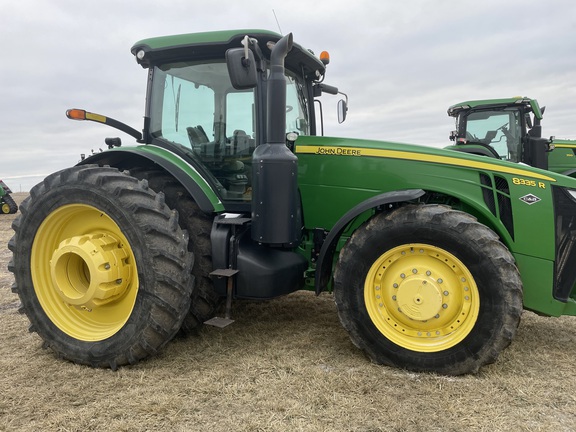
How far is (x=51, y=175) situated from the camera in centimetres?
335

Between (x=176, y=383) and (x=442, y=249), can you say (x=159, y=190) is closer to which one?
(x=176, y=383)

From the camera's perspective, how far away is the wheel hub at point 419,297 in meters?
2.88

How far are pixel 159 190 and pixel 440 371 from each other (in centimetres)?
238

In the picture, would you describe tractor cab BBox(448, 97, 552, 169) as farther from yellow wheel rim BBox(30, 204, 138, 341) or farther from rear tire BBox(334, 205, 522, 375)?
yellow wheel rim BBox(30, 204, 138, 341)

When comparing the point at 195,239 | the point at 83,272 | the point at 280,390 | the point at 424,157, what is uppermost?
the point at 424,157

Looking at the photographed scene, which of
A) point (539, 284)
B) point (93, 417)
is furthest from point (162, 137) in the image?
point (539, 284)

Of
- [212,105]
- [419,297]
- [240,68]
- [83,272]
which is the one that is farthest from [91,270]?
[419,297]

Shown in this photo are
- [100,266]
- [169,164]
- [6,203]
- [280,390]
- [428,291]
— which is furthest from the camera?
[6,203]

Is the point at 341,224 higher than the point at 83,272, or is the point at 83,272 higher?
the point at 341,224

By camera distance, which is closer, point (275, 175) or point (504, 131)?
point (275, 175)

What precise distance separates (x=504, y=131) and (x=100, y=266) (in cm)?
Answer: 854

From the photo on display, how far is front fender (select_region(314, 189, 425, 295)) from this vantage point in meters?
3.00

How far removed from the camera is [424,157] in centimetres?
323

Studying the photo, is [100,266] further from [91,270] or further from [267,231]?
[267,231]
